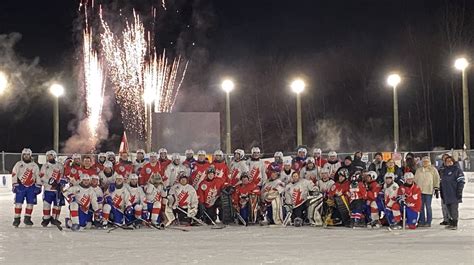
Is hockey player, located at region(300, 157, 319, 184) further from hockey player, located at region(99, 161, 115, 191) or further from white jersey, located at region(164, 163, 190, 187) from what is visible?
hockey player, located at region(99, 161, 115, 191)

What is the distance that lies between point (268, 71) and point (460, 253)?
4821 centimetres

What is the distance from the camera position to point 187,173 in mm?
15312

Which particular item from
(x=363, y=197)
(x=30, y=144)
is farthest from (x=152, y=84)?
(x=30, y=144)

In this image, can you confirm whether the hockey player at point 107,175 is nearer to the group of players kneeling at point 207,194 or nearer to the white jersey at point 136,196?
the group of players kneeling at point 207,194

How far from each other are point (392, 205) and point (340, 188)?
1.19 m

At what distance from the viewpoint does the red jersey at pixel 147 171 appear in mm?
15203

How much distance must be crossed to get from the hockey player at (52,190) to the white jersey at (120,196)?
119 cm

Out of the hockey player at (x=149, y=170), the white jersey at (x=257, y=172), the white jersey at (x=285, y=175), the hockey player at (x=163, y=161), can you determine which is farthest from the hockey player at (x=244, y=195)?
the hockey player at (x=149, y=170)

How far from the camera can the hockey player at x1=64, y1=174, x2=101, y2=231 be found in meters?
13.8

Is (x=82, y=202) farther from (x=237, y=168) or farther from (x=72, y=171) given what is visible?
(x=237, y=168)

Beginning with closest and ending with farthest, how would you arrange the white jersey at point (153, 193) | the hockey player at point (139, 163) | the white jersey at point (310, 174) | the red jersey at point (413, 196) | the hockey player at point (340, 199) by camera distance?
the red jersey at point (413, 196)
the hockey player at point (340, 199)
the white jersey at point (153, 193)
the white jersey at point (310, 174)
the hockey player at point (139, 163)

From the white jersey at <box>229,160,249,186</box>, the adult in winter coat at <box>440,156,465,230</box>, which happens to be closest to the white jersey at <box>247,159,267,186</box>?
the white jersey at <box>229,160,249,186</box>

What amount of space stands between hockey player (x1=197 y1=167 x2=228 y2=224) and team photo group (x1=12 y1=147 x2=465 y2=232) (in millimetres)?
23

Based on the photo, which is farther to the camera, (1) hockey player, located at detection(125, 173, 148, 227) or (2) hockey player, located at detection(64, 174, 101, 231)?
(1) hockey player, located at detection(125, 173, 148, 227)
